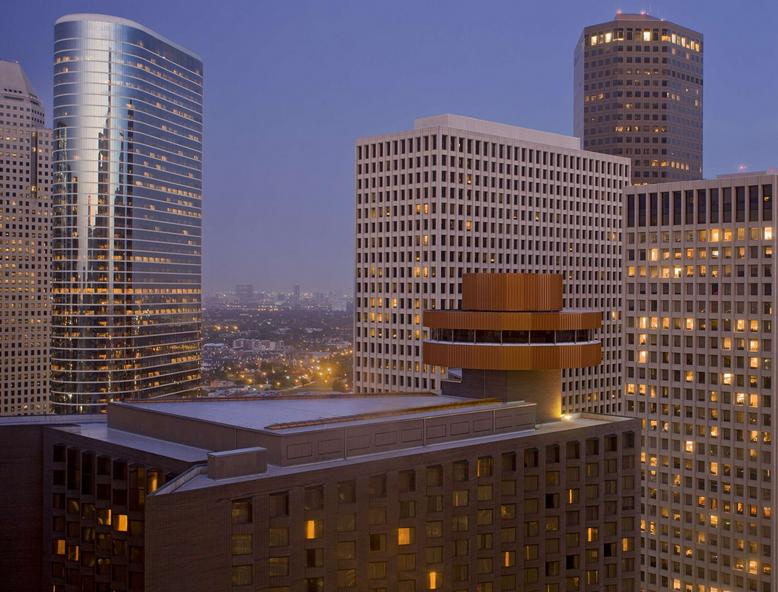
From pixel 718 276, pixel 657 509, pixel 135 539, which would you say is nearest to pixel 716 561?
pixel 657 509

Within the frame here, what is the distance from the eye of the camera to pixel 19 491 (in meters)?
73.4

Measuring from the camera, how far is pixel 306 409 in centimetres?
7362

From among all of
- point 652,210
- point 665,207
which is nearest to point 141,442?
point 652,210

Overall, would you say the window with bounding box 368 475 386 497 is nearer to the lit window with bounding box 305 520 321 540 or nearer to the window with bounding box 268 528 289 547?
the lit window with bounding box 305 520 321 540

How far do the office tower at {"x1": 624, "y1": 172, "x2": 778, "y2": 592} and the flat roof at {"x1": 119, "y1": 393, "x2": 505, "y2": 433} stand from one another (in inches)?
3040

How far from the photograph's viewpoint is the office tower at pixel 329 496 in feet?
185

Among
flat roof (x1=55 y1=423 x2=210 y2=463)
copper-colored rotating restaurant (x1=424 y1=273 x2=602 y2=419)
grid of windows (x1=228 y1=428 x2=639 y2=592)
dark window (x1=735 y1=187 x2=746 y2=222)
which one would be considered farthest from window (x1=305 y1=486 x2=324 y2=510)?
dark window (x1=735 y1=187 x2=746 y2=222)

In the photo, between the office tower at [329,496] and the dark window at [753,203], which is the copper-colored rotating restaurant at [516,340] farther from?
the dark window at [753,203]

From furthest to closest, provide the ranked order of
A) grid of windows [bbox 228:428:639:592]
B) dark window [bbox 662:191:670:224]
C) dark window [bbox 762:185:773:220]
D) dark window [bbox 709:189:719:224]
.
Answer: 1. dark window [bbox 662:191:670:224]
2. dark window [bbox 709:189:719:224]
3. dark window [bbox 762:185:773:220]
4. grid of windows [bbox 228:428:639:592]

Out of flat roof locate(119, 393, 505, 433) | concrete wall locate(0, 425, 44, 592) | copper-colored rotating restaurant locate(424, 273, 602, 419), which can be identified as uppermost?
copper-colored rotating restaurant locate(424, 273, 602, 419)

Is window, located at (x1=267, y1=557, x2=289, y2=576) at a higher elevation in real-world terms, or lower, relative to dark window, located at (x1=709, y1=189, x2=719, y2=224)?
→ lower

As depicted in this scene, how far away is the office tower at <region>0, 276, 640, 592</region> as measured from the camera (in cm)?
5650

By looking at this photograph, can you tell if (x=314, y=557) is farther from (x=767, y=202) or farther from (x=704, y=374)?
(x=767, y=202)

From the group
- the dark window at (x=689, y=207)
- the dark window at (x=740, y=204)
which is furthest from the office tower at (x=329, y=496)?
the dark window at (x=689, y=207)
